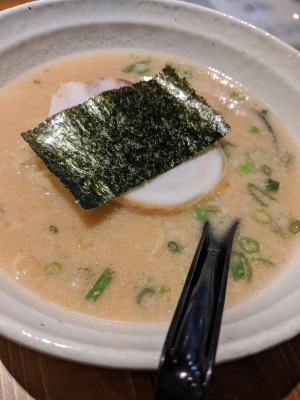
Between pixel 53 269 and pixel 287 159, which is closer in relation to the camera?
pixel 53 269

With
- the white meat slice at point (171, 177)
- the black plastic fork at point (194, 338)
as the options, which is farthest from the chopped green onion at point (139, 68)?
the black plastic fork at point (194, 338)

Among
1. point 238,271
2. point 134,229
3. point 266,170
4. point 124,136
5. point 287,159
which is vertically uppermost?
point 287,159

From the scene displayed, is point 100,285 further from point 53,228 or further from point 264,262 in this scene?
point 264,262

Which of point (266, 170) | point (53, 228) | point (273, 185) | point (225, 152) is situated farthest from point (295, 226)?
point (53, 228)

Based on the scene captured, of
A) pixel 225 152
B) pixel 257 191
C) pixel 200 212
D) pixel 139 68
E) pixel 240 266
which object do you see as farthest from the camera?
pixel 139 68

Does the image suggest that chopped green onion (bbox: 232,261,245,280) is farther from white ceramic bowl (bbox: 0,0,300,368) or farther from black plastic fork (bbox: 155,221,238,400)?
black plastic fork (bbox: 155,221,238,400)

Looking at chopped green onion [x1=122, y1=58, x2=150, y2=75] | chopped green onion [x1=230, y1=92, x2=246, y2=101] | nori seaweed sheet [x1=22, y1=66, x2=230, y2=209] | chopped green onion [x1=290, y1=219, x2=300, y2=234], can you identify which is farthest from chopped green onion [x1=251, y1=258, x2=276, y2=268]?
chopped green onion [x1=122, y1=58, x2=150, y2=75]

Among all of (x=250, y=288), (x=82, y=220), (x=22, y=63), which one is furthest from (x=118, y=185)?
(x=22, y=63)
